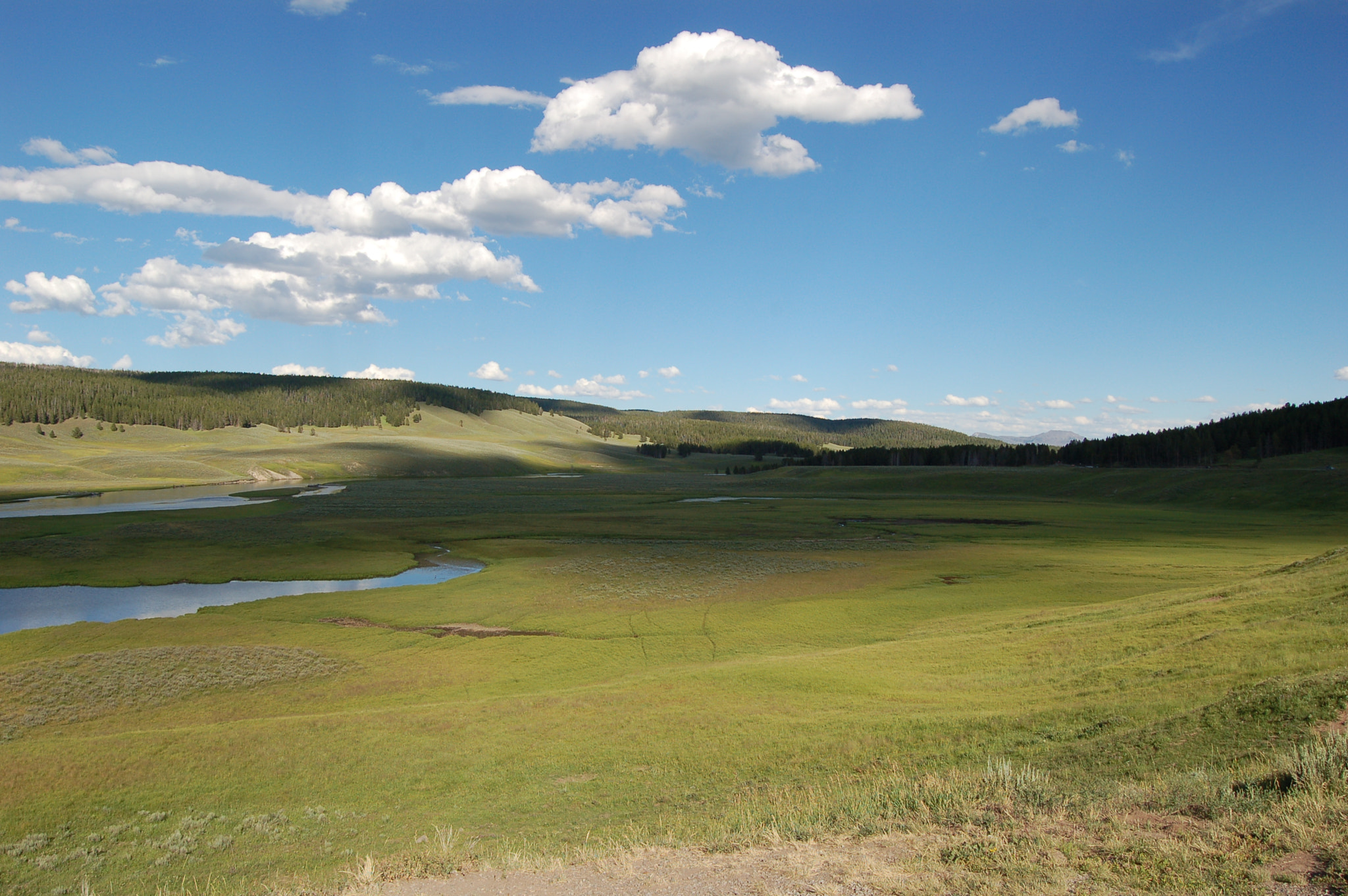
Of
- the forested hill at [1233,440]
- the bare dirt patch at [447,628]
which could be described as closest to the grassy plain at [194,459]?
the bare dirt patch at [447,628]

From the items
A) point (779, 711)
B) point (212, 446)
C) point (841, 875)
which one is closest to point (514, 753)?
point (779, 711)

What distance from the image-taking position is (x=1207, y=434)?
129 m

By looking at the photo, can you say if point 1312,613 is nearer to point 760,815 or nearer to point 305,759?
point 760,815

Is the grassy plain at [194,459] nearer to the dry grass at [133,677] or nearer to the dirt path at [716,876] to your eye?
the dry grass at [133,677]

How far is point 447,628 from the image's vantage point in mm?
34344

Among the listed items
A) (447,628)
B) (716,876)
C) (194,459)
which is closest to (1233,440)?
(447,628)

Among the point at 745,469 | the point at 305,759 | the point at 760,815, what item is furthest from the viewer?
the point at 745,469

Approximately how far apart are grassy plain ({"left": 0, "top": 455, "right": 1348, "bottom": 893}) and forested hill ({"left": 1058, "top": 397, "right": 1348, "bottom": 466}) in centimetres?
8724

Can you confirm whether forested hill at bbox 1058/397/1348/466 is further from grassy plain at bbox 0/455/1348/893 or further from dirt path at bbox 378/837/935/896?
dirt path at bbox 378/837/935/896

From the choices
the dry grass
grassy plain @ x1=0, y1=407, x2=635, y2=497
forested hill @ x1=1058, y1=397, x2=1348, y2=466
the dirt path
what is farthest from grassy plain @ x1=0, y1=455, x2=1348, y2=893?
grassy plain @ x1=0, y1=407, x2=635, y2=497

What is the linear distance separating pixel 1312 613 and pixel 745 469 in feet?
575

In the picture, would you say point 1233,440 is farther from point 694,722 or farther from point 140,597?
point 140,597

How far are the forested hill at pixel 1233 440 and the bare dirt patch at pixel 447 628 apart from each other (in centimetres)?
12554

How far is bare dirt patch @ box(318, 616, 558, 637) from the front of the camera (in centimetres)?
3312
